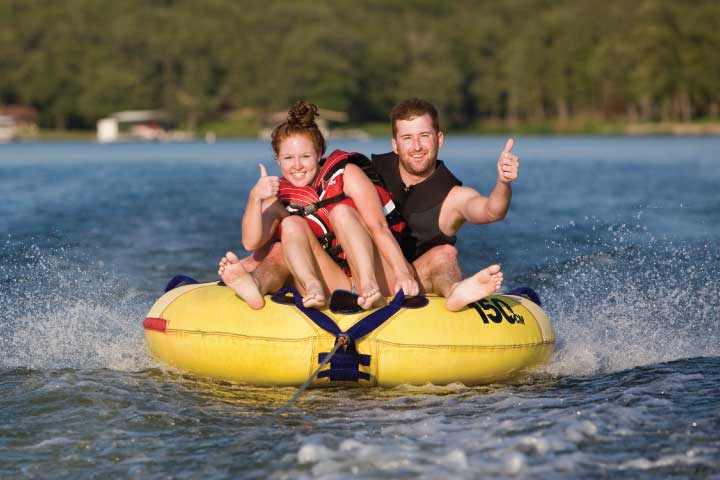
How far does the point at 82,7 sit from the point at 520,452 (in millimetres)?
95102

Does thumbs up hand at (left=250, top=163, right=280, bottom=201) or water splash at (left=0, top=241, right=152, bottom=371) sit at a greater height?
thumbs up hand at (left=250, top=163, right=280, bottom=201)

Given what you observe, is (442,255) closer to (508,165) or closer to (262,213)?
(508,165)

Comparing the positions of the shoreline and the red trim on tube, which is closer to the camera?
the red trim on tube

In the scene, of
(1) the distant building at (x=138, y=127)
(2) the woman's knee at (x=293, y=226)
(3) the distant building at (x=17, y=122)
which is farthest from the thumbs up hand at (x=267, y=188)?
(1) the distant building at (x=138, y=127)

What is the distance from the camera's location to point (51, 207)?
16.2m

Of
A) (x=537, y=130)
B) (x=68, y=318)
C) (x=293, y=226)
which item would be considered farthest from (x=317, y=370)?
(x=537, y=130)

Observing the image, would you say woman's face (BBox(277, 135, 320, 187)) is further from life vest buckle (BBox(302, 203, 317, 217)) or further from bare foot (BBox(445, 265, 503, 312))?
bare foot (BBox(445, 265, 503, 312))

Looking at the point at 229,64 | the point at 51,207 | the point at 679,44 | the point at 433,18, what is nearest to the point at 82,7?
the point at 229,64

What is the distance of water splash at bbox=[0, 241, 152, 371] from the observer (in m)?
6.01

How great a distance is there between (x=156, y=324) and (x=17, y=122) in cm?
7679

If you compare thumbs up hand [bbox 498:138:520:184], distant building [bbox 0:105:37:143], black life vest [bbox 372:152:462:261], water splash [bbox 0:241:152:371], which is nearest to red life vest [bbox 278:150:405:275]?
black life vest [bbox 372:152:462:261]

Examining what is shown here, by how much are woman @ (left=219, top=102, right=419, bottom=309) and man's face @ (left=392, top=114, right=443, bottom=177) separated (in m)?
0.28

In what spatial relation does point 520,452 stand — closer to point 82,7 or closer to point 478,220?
point 478,220

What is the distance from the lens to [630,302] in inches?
296
